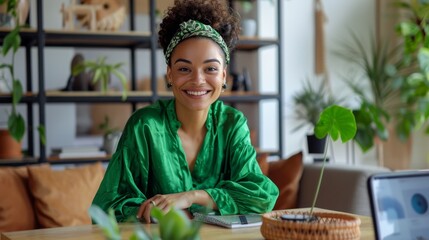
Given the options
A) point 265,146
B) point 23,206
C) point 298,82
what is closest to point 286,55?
point 298,82

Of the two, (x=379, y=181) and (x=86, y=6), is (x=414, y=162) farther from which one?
(x=379, y=181)

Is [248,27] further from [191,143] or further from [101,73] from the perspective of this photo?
[191,143]

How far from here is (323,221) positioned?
1545 mm

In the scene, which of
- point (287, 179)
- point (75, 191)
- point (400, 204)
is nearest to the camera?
point (400, 204)

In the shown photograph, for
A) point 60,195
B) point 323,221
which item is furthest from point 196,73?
point 60,195

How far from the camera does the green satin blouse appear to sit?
1992 millimetres

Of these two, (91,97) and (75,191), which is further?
(91,97)

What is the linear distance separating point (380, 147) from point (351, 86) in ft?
1.81

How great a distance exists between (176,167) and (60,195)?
148 cm

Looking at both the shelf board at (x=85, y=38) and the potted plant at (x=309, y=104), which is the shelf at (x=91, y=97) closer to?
the shelf board at (x=85, y=38)

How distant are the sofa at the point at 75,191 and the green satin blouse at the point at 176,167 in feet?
4.54

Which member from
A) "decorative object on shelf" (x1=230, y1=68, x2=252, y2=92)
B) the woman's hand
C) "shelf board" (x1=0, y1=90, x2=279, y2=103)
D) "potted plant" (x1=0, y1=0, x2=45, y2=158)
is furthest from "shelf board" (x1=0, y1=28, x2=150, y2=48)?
the woman's hand

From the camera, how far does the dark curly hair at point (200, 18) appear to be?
2125 millimetres

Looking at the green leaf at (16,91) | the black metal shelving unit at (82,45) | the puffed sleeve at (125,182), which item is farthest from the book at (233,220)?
the black metal shelving unit at (82,45)
